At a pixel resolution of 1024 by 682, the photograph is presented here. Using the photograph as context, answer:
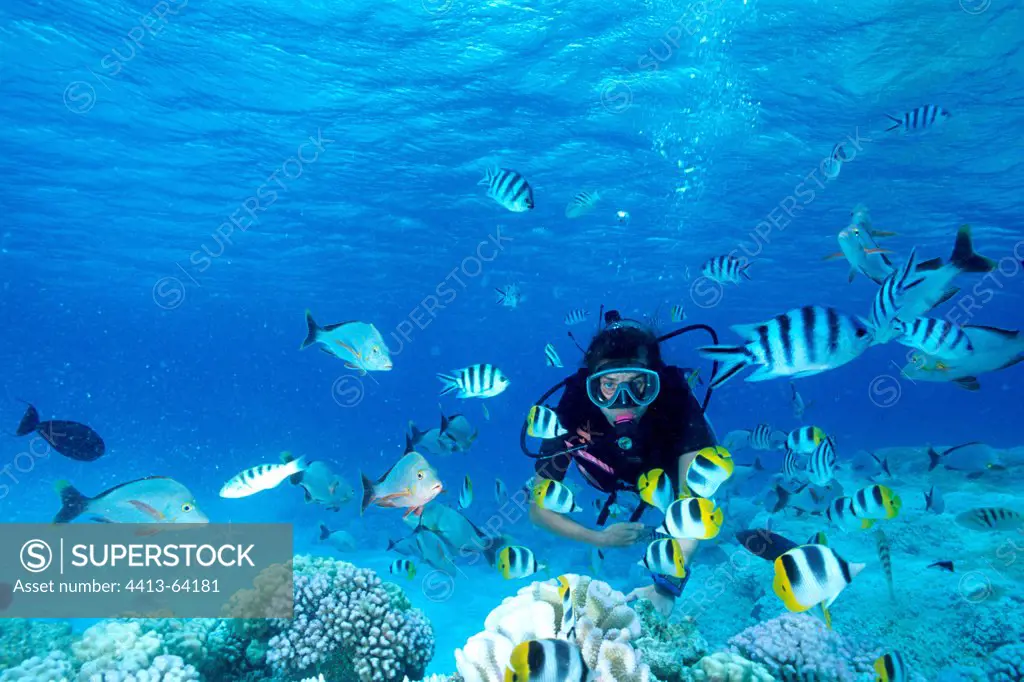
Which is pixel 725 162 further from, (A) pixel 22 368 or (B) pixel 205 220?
(A) pixel 22 368

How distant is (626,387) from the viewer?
14.8ft

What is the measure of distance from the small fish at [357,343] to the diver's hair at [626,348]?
2.41 metres

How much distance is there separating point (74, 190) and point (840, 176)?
30344 mm

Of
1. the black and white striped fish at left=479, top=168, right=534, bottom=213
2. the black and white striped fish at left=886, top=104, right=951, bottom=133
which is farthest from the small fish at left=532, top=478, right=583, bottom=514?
the black and white striped fish at left=886, top=104, right=951, bottom=133

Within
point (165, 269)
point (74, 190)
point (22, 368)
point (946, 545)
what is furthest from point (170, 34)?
point (22, 368)

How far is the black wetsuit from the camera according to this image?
181 inches

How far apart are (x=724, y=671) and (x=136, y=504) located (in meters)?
4.94

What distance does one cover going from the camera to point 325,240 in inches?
1174

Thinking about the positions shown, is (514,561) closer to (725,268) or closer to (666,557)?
(666,557)

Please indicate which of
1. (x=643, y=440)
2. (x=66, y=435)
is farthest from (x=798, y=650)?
(x=66, y=435)

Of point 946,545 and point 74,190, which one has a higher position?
point 74,190

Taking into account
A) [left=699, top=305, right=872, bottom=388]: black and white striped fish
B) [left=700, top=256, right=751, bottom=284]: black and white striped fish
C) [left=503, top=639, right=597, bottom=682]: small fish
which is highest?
[left=700, top=256, right=751, bottom=284]: black and white striped fish

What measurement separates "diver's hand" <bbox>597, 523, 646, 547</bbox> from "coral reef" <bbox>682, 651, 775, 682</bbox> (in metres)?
0.91

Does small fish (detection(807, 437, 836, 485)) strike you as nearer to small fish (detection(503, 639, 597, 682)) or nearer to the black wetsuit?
the black wetsuit
